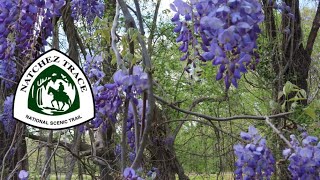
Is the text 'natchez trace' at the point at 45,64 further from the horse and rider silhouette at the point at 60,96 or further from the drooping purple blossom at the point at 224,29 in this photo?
the drooping purple blossom at the point at 224,29

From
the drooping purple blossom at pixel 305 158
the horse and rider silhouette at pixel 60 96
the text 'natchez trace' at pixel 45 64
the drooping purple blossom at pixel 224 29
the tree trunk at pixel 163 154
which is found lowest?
the drooping purple blossom at pixel 305 158

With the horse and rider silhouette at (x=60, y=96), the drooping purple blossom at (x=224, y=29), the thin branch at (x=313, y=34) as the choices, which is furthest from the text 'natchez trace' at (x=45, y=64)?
the thin branch at (x=313, y=34)

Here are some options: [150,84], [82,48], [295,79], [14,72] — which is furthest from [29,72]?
[295,79]

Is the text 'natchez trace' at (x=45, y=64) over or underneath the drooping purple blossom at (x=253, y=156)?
over

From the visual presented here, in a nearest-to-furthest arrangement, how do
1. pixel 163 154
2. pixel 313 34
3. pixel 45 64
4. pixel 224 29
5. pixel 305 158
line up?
pixel 224 29
pixel 305 158
pixel 45 64
pixel 163 154
pixel 313 34

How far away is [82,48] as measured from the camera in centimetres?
332

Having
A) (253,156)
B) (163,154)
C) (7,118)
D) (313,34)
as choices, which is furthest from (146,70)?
(313,34)

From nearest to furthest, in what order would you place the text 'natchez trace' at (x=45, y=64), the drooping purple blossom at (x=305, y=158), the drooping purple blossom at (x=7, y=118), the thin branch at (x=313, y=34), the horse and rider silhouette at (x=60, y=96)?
the drooping purple blossom at (x=305, y=158), the text 'natchez trace' at (x=45, y=64), the horse and rider silhouette at (x=60, y=96), the drooping purple blossom at (x=7, y=118), the thin branch at (x=313, y=34)

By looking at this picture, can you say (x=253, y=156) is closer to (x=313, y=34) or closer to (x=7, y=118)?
(x=7, y=118)

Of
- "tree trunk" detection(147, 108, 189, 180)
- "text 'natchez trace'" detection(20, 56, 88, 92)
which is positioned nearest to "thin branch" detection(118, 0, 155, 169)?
"text 'natchez trace'" detection(20, 56, 88, 92)

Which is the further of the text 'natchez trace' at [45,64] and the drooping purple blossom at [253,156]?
the text 'natchez trace' at [45,64]

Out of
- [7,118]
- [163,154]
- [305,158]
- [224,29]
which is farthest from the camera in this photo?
[163,154]

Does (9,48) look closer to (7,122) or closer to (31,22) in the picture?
(31,22)

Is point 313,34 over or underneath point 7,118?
over
